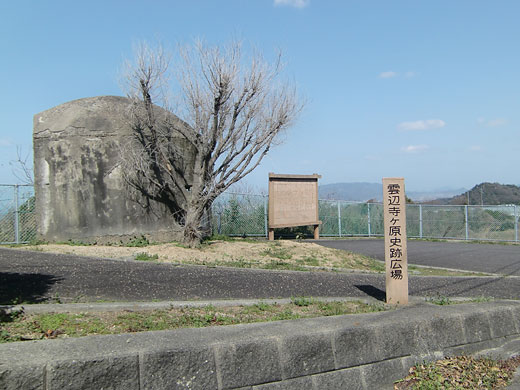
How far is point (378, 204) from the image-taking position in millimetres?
24328

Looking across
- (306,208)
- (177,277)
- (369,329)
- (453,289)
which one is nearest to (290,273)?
(177,277)

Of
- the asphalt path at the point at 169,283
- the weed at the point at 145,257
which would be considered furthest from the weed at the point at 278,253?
the weed at the point at 145,257

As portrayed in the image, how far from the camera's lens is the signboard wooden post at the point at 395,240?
6844 mm

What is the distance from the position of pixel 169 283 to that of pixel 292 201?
11378 millimetres

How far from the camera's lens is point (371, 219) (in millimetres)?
23859

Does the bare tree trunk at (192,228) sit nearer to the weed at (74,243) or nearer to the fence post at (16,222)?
the weed at (74,243)

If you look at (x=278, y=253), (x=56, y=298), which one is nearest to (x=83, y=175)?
(x=278, y=253)

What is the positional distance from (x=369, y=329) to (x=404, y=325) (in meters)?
0.56

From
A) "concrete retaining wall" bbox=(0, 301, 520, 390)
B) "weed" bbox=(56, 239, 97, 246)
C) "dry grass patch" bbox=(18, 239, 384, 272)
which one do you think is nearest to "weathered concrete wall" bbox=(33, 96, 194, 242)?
"weed" bbox=(56, 239, 97, 246)

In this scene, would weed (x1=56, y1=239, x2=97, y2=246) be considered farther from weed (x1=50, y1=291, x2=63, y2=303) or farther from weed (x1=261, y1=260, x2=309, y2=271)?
weed (x1=50, y1=291, x2=63, y2=303)

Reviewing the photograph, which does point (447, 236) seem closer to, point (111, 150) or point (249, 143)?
point (249, 143)

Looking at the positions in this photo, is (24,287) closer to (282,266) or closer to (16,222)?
(282,266)

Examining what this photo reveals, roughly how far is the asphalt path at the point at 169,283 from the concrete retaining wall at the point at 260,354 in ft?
6.96

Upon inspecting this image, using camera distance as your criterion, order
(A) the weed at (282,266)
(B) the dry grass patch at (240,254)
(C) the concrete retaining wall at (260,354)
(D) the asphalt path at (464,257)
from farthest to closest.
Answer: (D) the asphalt path at (464,257)
(B) the dry grass patch at (240,254)
(A) the weed at (282,266)
(C) the concrete retaining wall at (260,354)
